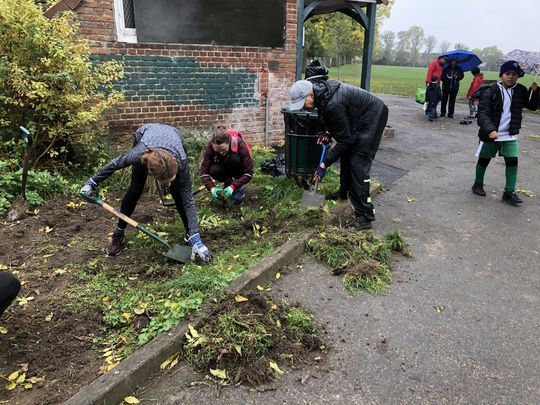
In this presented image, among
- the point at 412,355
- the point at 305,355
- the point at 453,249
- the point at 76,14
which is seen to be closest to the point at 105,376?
the point at 305,355

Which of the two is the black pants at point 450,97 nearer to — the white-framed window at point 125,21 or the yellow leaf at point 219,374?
the white-framed window at point 125,21

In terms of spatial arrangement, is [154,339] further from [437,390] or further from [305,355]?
[437,390]

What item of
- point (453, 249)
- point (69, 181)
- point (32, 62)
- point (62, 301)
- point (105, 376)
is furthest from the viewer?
point (69, 181)

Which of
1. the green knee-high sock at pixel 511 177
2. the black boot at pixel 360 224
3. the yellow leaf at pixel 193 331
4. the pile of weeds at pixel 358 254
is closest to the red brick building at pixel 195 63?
the black boot at pixel 360 224

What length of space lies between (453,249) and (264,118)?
4625 mm

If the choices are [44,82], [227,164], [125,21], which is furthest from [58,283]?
[125,21]

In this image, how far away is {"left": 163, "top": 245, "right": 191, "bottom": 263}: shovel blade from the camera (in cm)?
373

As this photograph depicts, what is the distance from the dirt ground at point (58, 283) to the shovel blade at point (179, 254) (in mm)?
218

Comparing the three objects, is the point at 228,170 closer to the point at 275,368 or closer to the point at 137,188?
the point at 137,188

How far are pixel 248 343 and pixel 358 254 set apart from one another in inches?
68.3

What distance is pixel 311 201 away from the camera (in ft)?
16.1

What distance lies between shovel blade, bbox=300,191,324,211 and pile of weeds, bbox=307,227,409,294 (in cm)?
44

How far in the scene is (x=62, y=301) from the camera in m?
3.21

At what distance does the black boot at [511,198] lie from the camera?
5806mm
